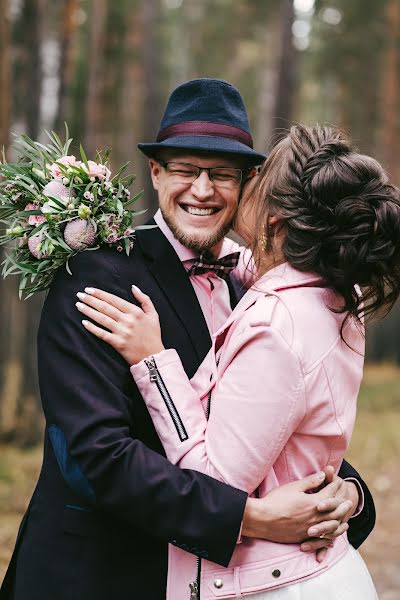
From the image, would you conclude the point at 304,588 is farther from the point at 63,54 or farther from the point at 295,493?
the point at 63,54

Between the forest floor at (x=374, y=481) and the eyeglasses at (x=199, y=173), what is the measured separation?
4192 millimetres

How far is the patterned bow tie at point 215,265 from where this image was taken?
2918 millimetres

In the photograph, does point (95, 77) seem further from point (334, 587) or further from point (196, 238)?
point (334, 587)

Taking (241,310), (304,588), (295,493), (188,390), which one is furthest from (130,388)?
(304,588)

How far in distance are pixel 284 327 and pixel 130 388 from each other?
57 cm

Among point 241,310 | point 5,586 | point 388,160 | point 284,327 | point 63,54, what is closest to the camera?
point 284,327

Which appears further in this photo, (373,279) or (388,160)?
(388,160)

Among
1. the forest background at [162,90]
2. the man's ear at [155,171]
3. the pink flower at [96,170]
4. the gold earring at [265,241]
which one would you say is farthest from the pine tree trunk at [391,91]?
the pink flower at [96,170]

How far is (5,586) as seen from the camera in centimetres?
275

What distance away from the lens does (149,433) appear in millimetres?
2549

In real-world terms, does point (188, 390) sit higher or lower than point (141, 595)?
higher

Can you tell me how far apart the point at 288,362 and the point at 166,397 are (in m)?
0.42

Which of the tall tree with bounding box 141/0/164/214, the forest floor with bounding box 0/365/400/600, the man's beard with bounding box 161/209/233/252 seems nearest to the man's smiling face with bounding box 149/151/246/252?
the man's beard with bounding box 161/209/233/252

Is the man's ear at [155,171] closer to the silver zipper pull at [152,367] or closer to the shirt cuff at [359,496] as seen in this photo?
the silver zipper pull at [152,367]
